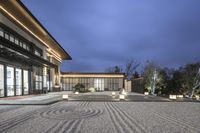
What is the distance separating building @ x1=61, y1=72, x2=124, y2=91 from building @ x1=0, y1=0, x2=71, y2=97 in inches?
757

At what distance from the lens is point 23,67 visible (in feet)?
97.9

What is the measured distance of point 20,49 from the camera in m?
21.3

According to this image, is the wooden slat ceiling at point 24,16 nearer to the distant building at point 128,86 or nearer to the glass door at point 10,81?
the glass door at point 10,81

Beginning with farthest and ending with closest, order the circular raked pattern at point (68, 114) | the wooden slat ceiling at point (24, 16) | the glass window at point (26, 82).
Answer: the glass window at point (26, 82)
the wooden slat ceiling at point (24, 16)
the circular raked pattern at point (68, 114)

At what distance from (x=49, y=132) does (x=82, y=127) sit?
132cm

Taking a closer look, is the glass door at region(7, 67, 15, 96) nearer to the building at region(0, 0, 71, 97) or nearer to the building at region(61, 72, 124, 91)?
the building at region(0, 0, 71, 97)

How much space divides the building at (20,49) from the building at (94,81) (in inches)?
757

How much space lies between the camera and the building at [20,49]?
72.5 ft

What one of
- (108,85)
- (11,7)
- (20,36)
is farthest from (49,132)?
(108,85)

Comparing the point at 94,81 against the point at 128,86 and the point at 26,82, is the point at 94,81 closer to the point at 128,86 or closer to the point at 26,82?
the point at 128,86

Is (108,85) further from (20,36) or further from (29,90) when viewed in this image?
(20,36)

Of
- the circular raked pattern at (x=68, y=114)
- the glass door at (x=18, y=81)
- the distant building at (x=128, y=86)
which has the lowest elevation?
the distant building at (x=128, y=86)

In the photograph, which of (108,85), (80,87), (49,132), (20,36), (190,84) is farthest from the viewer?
(108,85)

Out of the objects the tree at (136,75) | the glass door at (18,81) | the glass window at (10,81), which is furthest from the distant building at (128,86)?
the glass window at (10,81)
